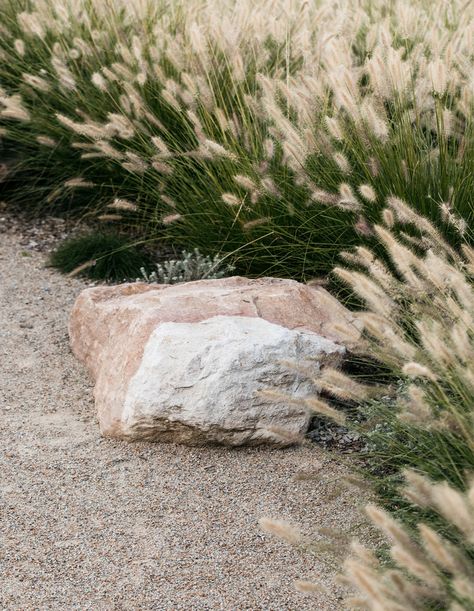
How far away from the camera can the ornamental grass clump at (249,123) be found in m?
3.78

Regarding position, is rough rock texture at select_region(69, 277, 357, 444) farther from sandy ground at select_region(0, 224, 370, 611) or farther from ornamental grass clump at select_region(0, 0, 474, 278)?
ornamental grass clump at select_region(0, 0, 474, 278)

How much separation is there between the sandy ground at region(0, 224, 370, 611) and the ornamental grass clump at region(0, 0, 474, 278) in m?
1.07

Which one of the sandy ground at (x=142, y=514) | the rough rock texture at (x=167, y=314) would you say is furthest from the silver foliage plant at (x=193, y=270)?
the sandy ground at (x=142, y=514)

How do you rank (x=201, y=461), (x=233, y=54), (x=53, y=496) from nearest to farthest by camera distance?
(x=53, y=496) < (x=201, y=461) < (x=233, y=54)

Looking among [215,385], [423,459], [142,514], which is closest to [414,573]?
[423,459]

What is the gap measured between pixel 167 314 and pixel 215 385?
372 mm

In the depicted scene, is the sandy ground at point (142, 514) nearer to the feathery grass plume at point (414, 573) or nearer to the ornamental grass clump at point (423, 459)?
the ornamental grass clump at point (423, 459)

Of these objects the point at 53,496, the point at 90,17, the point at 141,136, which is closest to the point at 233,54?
the point at 141,136

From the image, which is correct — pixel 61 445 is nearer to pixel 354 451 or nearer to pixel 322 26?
pixel 354 451

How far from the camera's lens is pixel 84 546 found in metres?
2.74

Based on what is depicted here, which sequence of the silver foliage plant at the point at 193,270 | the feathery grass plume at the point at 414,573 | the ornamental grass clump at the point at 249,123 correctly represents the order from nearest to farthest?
1. the feathery grass plume at the point at 414,573
2. the ornamental grass clump at the point at 249,123
3. the silver foliage plant at the point at 193,270

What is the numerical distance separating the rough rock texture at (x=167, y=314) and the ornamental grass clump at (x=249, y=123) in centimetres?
40

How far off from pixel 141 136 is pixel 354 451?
2.37m

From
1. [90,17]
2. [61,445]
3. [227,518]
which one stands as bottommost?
[61,445]
